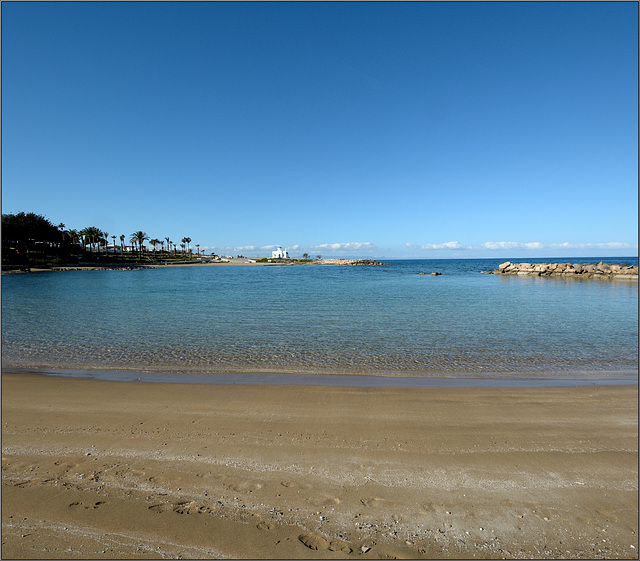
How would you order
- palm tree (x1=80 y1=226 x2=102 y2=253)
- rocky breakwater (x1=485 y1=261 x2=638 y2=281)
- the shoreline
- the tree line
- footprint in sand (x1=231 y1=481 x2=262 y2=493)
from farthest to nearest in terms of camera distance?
palm tree (x1=80 y1=226 x2=102 y2=253)
the tree line
rocky breakwater (x1=485 y1=261 x2=638 y2=281)
the shoreline
footprint in sand (x1=231 y1=481 x2=262 y2=493)

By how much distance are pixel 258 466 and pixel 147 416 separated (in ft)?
10.1

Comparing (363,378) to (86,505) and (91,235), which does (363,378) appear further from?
(91,235)

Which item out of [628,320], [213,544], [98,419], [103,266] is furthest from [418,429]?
[103,266]

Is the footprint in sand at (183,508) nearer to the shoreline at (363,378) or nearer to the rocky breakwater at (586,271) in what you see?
the shoreline at (363,378)

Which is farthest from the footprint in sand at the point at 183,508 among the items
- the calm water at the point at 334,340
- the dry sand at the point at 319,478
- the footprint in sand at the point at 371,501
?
the calm water at the point at 334,340

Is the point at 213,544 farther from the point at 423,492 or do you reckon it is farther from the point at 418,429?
the point at 418,429

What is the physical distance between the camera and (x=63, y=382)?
29.0 ft

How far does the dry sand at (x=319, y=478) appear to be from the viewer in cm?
337

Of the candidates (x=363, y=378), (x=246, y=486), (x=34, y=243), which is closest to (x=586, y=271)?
(x=363, y=378)

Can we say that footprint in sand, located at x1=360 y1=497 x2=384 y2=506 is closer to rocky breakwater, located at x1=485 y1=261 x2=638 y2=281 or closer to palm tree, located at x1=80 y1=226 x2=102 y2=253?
rocky breakwater, located at x1=485 y1=261 x2=638 y2=281

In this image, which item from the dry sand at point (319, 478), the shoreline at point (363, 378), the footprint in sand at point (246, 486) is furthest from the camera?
the shoreline at point (363, 378)

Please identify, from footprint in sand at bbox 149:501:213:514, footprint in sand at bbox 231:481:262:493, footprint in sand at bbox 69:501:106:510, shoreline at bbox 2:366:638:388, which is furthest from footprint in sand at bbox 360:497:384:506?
shoreline at bbox 2:366:638:388

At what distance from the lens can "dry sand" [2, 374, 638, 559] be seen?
3.37 m

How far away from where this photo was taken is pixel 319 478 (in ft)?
14.5
